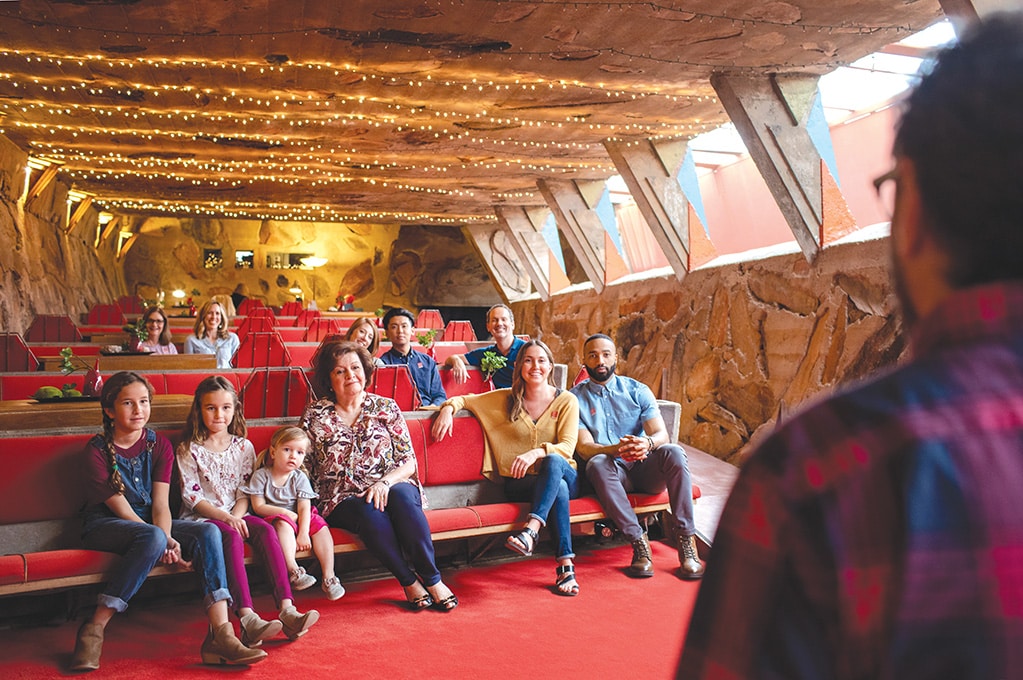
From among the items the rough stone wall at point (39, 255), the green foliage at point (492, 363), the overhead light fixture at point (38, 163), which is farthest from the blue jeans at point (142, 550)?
the overhead light fixture at point (38, 163)

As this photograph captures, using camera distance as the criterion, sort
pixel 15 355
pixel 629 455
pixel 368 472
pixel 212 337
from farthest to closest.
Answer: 1. pixel 212 337
2. pixel 15 355
3. pixel 629 455
4. pixel 368 472

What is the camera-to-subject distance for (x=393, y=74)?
5.65 metres

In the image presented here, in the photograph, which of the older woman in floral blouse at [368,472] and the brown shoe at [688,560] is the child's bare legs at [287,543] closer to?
the older woman in floral blouse at [368,472]

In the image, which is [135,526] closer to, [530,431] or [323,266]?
[530,431]

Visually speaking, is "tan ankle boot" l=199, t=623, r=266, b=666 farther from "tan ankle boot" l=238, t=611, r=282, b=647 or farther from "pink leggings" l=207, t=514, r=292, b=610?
"pink leggings" l=207, t=514, r=292, b=610

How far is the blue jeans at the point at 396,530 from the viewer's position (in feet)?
10.3

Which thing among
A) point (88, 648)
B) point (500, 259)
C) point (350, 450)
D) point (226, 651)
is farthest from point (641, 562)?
point (500, 259)

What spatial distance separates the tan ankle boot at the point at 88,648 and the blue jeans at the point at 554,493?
1783 millimetres

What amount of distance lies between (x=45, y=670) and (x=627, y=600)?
220cm

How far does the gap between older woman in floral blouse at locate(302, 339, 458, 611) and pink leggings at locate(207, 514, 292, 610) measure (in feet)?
1.26

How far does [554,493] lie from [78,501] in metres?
2.03

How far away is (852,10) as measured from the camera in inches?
172

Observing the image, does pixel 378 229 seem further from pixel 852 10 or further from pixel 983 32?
pixel 983 32

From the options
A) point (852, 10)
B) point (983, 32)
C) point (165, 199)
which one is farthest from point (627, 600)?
point (165, 199)
